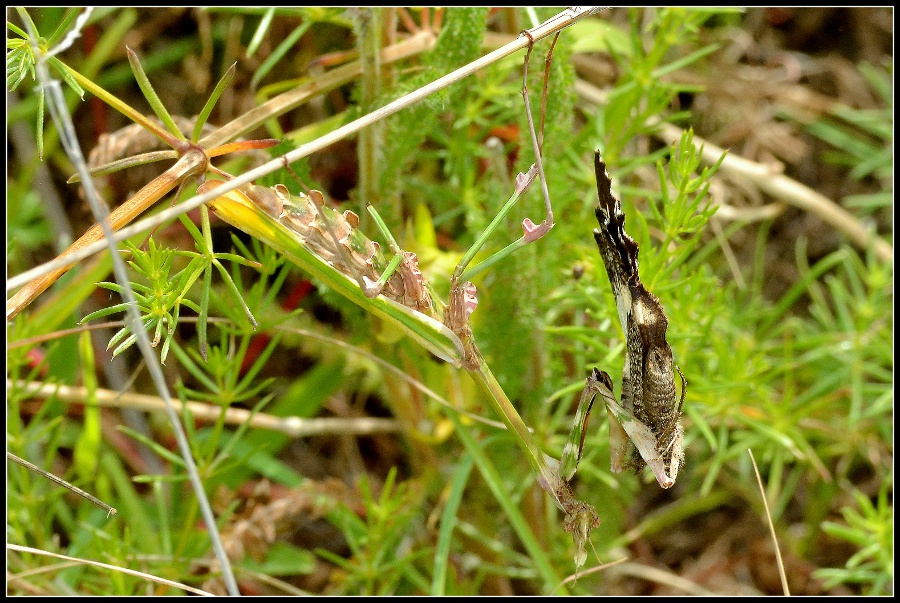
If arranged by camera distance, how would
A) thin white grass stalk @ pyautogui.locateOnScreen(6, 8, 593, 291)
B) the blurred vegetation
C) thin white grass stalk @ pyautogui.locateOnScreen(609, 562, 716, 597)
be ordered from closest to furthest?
thin white grass stalk @ pyautogui.locateOnScreen(6, 8, 593, 291), the blurred vegetation, thin white grass stalk @ pyautogui.locateOnScreen(609, 562, 716, 597)

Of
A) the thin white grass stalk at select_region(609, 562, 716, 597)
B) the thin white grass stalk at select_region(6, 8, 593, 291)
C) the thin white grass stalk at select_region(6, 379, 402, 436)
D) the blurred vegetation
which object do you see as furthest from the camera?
the thin white grass stalk at select_region(609, 562, 716, 597)

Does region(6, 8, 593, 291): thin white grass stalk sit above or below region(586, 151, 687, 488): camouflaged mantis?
above

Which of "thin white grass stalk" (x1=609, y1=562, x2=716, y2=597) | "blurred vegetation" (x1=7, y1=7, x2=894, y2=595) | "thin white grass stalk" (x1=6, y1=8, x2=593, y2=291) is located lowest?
"thin white grass stalk" (x1=609, y1=562, x2=716, y2=597)

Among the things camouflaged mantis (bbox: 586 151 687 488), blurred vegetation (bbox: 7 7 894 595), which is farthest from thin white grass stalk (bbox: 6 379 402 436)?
camouflaged mantis (bbox: 586 151 687 488)

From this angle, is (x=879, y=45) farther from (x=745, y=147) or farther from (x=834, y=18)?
(x=745, y=147)

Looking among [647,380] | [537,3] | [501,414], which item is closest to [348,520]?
[501,414]

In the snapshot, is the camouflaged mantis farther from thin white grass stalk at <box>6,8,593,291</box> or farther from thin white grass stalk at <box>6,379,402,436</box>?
thin white grass stalk at <box>6,379,402,436</box>

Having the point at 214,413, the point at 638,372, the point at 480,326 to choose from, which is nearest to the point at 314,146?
the point at 638,372
